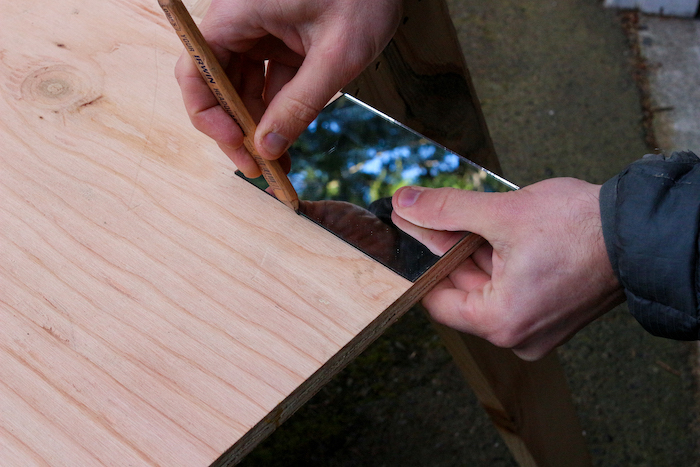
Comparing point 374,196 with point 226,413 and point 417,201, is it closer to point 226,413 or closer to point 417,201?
point 417,201

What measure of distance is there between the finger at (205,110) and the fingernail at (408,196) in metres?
0.21

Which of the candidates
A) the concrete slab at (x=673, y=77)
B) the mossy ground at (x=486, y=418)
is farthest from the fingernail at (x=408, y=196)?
the concrete slab at (x=673, y=77)

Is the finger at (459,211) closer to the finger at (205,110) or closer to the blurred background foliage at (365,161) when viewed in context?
the blurred background foliage at (365,161)

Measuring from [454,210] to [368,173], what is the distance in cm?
15

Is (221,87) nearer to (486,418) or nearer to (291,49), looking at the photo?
(291,49)

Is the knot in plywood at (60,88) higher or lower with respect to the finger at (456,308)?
higher

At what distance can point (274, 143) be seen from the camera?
73 cm

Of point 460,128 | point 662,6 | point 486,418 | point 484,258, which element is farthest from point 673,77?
point 484,258

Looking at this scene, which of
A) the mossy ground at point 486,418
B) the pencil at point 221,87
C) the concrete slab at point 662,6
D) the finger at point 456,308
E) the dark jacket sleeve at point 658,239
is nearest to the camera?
the pencil at point 221,87

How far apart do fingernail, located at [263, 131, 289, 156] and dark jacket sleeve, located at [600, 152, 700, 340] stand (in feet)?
1.27

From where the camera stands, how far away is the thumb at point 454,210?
2.49ft

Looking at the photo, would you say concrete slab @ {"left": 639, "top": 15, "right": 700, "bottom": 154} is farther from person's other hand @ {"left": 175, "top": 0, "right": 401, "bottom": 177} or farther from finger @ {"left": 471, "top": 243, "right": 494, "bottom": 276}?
person's other hand @ {"left": 175, "top": 0, "right": 401, "bottom": 177}

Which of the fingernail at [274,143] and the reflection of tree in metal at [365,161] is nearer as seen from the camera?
the fingernail at [274,143]

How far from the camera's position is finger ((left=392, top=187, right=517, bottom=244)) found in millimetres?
759
